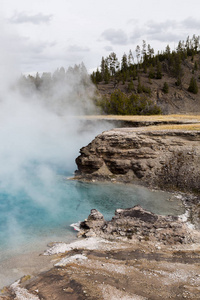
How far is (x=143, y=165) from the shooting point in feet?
65.6

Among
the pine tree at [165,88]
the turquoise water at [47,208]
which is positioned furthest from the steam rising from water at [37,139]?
the pine tree at [165,88]

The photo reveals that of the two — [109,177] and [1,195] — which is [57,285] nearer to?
[1,195]

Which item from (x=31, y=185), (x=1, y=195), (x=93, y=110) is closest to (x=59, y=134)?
(x=93, y=110)

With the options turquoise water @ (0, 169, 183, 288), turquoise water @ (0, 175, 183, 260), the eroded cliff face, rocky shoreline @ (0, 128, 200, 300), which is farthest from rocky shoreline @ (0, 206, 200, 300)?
the eroded cliff face

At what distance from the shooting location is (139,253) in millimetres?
10539

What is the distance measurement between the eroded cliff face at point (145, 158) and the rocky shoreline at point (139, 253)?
0.06 metres

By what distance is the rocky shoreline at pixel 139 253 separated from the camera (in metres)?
8.16

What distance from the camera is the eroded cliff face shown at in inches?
746

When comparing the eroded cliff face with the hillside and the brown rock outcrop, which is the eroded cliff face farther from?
the hillside

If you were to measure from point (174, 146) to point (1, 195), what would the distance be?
37.3 feet

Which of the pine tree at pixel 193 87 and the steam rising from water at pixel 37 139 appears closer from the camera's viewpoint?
the steam rising from water at pixel 37 139

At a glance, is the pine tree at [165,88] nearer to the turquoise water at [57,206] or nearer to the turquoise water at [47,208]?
the turquoise water at [47,208]

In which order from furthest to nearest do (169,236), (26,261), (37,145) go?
(37,145) < (169,236) < (26,261)

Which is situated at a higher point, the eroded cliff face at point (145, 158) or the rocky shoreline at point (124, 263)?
the eroded cliff face at point (145, 158)
